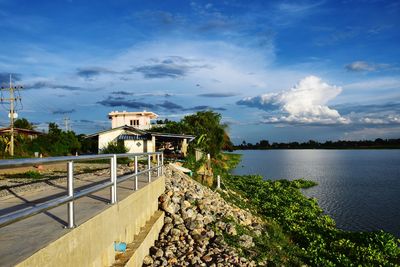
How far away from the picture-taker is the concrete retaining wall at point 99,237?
4.00 meters

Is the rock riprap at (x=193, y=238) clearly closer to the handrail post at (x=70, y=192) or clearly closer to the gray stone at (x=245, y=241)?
the gray stone at (x=245, y=241)

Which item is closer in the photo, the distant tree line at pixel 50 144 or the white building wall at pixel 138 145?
the distant tree line at pixel 50 144

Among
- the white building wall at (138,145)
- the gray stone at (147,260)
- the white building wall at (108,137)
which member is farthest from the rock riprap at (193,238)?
the white building wall at (108,137)

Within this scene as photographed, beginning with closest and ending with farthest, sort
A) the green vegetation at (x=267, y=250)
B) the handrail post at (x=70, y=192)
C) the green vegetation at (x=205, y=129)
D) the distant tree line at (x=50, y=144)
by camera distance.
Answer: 1. the handrail post at (x=70, y=192)
2. the green vegetation at (x=267, y=250)
3. the distant tree line at (x=50, y=144)
4. the green vegetation at (x=205, y=129)

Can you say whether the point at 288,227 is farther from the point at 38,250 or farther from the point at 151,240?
the point at 38,250

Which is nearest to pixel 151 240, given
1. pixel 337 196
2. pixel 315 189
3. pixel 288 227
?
pixel 288 227

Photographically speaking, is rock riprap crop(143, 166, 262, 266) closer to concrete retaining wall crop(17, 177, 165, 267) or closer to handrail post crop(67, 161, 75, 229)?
concrete retaining wall crop(17, 177, 165, 267)

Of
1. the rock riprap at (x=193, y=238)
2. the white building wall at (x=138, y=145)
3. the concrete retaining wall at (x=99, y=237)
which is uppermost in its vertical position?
the white building wall at (x=138, y=145)

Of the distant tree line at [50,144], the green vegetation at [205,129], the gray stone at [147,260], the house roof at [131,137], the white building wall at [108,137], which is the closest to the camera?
the gray stone at [147,260]

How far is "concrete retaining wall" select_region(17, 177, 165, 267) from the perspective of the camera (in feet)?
13.1

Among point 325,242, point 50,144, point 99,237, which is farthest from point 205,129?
point 99,237

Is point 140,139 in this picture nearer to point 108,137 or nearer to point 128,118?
point 108,137

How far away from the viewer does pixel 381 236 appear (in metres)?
17.3

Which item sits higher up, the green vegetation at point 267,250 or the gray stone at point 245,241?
the gray stone at point 245,241
